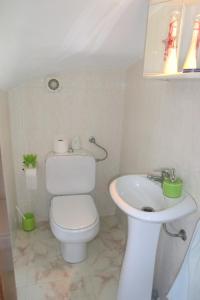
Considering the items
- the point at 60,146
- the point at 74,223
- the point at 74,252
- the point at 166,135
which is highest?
the point at 166,135

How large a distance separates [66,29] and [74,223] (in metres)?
1.29

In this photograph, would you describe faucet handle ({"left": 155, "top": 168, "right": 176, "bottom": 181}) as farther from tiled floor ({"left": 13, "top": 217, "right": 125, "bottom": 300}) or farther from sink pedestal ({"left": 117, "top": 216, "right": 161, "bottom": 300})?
tiled floor ({"left": 13, "top": 217, "right": 125, "bottom": 300})

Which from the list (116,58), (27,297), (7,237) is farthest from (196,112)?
(27,297)

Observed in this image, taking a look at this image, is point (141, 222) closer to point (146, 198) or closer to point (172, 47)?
point (146, 198)

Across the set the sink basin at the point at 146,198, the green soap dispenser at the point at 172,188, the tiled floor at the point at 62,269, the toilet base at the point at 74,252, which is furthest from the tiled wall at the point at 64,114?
the green soap dispenser at the point at 172,188

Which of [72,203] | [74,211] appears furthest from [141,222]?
[72,203]

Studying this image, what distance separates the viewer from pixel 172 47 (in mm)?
1144

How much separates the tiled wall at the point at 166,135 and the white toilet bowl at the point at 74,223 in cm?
51

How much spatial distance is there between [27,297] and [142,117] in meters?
1.57

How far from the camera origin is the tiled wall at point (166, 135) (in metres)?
1.24

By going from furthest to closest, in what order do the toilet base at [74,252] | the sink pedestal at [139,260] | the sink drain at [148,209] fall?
the toilet base at [74,252]
the sink drain at [148,209]
the sink pedestal at [139,260]

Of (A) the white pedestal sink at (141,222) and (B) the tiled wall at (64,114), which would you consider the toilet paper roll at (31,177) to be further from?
(A) the white pedestal sink at (141,222)

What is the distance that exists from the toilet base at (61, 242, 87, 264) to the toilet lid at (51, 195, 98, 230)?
0.25m

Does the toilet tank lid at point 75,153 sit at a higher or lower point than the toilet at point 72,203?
higher
